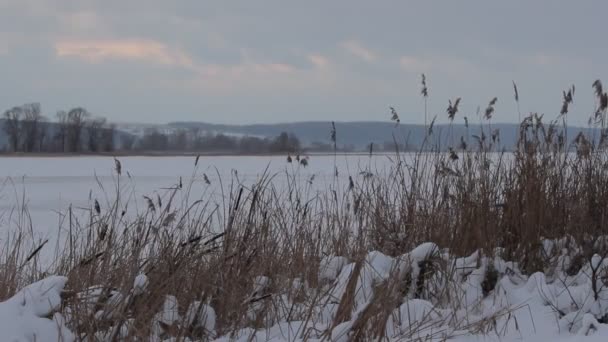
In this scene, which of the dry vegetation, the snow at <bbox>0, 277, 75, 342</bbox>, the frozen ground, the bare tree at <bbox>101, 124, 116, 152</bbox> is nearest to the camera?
the snow at <bbox>0, 277, 75, 342</bbox>

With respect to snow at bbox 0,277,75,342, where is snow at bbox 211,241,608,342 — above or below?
below

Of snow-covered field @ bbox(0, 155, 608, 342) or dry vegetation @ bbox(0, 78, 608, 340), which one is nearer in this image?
snow-covered field @ bbox(0, 155, 608, 342)

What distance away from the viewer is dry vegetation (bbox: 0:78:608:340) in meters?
3.05

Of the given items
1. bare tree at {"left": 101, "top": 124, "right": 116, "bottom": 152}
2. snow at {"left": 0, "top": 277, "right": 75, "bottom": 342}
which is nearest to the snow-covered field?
snow at {"left": 0, "top": 277, "right": 75, "bottom": 342}

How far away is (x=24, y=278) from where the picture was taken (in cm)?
421

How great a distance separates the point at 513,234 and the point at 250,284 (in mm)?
1763

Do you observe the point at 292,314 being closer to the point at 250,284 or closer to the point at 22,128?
the point at 250,284

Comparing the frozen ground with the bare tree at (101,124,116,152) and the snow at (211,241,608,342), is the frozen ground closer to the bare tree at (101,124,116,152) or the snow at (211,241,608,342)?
the snow at (211,241,608,342)

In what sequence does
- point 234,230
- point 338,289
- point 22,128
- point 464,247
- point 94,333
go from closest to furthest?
point 94,333 → point 338,289 → point 234,230 → point 464,247 → point 22,128

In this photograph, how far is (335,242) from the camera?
4535 millimetres

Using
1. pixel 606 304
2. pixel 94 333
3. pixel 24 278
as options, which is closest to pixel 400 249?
pixel 606 304

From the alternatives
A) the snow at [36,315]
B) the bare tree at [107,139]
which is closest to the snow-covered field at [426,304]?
the snow at [36,315]

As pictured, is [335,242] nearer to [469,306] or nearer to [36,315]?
[469,306]

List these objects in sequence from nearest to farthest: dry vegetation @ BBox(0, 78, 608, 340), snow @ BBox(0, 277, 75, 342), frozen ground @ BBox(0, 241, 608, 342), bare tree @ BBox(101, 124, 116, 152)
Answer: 1. snow @ BBox(0, 277, 75, 342)
2. frozen ground @ BBox(0, 241, 608, 342)
3. dry vegetation @ BBox(0, 78, 608, 340)
4. bare tree @ BBox(101, 124, 116, 152)
